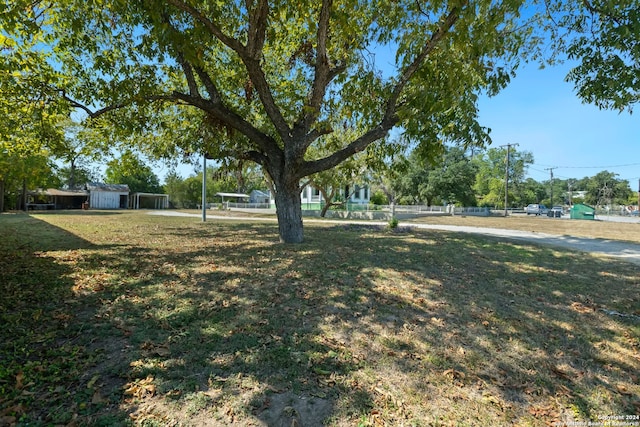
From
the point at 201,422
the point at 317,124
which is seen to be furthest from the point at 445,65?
the point at 201,422

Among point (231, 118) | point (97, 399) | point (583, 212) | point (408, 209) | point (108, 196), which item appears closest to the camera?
point (97, 399)

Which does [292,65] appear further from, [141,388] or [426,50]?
[141,388]

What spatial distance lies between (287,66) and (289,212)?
464 centimetres

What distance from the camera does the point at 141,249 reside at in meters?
7.79

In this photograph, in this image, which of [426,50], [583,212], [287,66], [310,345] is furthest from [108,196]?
[583,212]

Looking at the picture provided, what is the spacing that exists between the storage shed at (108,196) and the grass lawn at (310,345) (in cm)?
4412

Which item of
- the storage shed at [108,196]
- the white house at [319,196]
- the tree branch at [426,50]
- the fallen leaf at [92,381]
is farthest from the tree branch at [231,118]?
the storage shed at [108,196]

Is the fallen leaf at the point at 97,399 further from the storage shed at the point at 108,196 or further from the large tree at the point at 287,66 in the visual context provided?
the storage shed at the point at 108,196

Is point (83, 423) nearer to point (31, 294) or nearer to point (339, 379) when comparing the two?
point (339, 379)

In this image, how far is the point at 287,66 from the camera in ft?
33.2

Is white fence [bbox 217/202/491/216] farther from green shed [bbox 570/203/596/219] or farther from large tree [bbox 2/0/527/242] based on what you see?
large tree [bbox 2/0/527/242]

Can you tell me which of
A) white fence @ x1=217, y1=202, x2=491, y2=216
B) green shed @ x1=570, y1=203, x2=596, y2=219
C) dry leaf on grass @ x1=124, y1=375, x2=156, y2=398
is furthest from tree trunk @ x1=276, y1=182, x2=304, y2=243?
green shed @ x1=570, y1=203, x2=596, y2=219

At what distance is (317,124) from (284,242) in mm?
Result: 3115

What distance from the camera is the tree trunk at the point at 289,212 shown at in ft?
28.0
